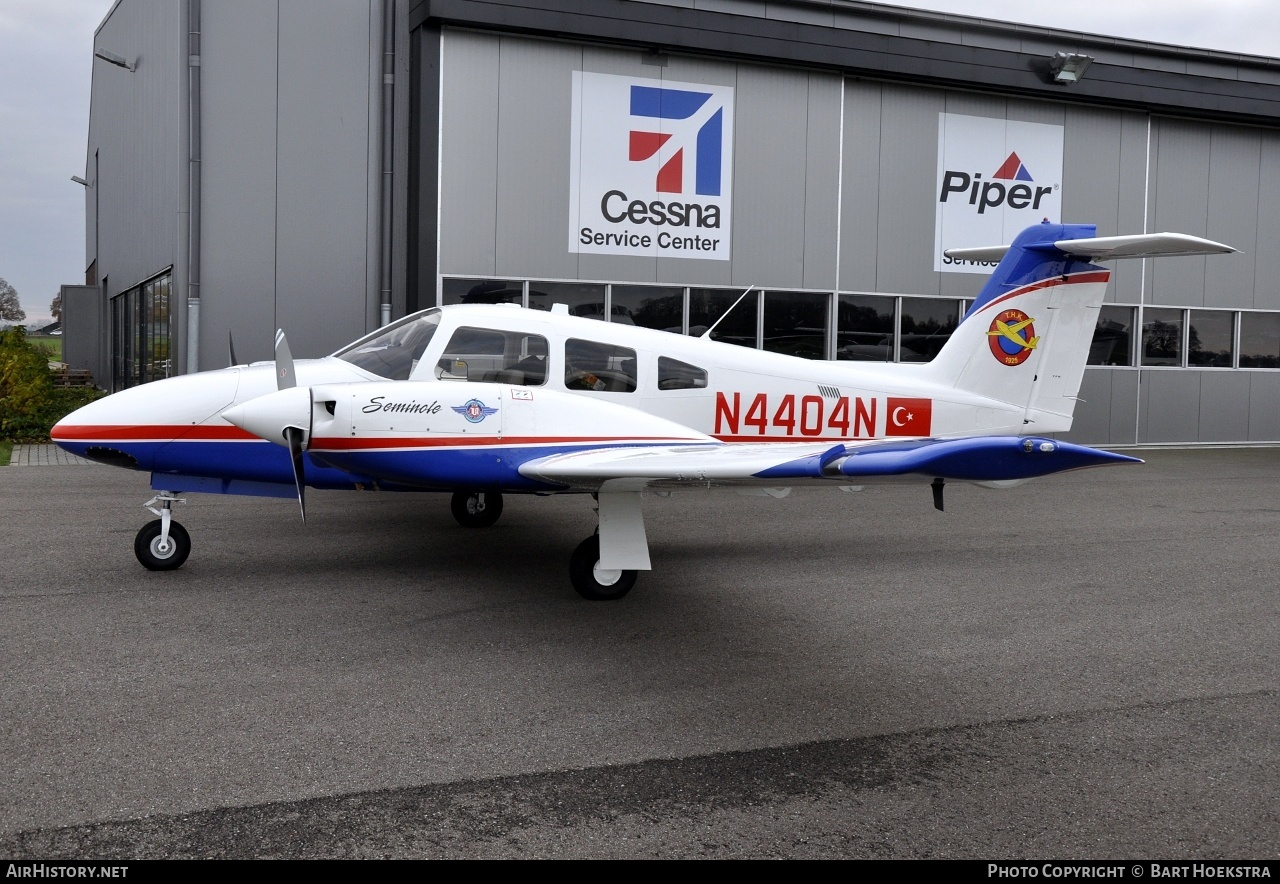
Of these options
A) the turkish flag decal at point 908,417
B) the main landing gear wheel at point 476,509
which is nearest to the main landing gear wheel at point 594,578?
the main landing gear wheel at point 476,509

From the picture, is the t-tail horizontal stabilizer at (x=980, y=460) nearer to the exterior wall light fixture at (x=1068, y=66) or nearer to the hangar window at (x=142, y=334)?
the hangar window at (x=142, y=334)

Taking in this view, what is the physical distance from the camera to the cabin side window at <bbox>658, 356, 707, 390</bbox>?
8.41 metres

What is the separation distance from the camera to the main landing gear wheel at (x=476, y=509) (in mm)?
10219

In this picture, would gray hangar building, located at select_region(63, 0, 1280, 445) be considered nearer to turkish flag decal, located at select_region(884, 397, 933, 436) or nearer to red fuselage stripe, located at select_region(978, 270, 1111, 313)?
red fuselage stripe, located at select_region(978, 270, 1111, 313)

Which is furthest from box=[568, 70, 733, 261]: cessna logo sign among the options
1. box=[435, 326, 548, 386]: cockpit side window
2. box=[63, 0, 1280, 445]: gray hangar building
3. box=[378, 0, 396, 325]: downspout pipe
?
box=[435, 326, 548, 386]: cockpit side window

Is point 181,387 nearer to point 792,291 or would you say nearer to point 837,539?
point 837,539

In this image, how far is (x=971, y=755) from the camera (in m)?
4.80

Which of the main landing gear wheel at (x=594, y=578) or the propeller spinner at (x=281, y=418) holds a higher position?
the propeller spinner at (x=281, y=418)

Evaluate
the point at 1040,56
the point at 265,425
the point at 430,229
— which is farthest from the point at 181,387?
the point at 1040,56

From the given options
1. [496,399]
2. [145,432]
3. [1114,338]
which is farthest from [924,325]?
[145,432]

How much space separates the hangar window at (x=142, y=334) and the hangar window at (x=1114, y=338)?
15732mm

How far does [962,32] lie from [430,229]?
9.80 metres

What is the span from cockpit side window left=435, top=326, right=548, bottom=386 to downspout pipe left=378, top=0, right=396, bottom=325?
7.63 m

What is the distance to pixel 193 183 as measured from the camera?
14273 millimetres
